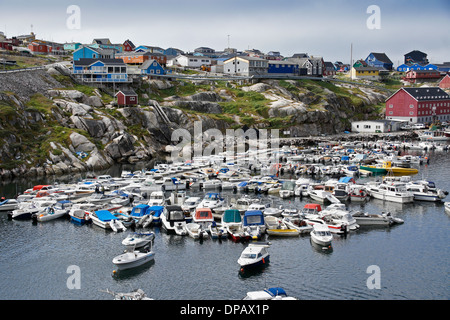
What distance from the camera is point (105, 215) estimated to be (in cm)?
5709

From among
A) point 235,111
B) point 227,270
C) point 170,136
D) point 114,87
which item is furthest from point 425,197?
point 114,87

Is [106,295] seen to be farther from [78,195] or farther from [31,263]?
[78,195]

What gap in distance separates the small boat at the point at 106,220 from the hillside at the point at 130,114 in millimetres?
30850

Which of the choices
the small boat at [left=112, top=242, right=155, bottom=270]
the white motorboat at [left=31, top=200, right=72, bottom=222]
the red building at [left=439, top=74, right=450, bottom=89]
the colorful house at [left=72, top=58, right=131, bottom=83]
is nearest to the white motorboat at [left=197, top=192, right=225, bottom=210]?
the small boat at [left=112, top=242, right=155, bottom=270]

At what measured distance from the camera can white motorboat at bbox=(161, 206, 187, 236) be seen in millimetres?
53362

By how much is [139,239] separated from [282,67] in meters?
121

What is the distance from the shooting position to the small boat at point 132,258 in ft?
142

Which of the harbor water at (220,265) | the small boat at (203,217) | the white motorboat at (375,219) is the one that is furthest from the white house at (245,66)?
the small boat at (203,217)

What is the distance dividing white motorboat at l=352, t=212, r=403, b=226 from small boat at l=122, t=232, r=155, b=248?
78.4 ft

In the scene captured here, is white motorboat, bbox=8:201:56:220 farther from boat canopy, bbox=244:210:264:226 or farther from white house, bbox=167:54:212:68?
white house, bbox=167:54:212:68

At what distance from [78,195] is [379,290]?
45.6 metres

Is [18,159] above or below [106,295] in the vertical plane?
above

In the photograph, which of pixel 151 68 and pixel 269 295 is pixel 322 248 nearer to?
pixel 269 295

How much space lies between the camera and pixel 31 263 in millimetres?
45250
